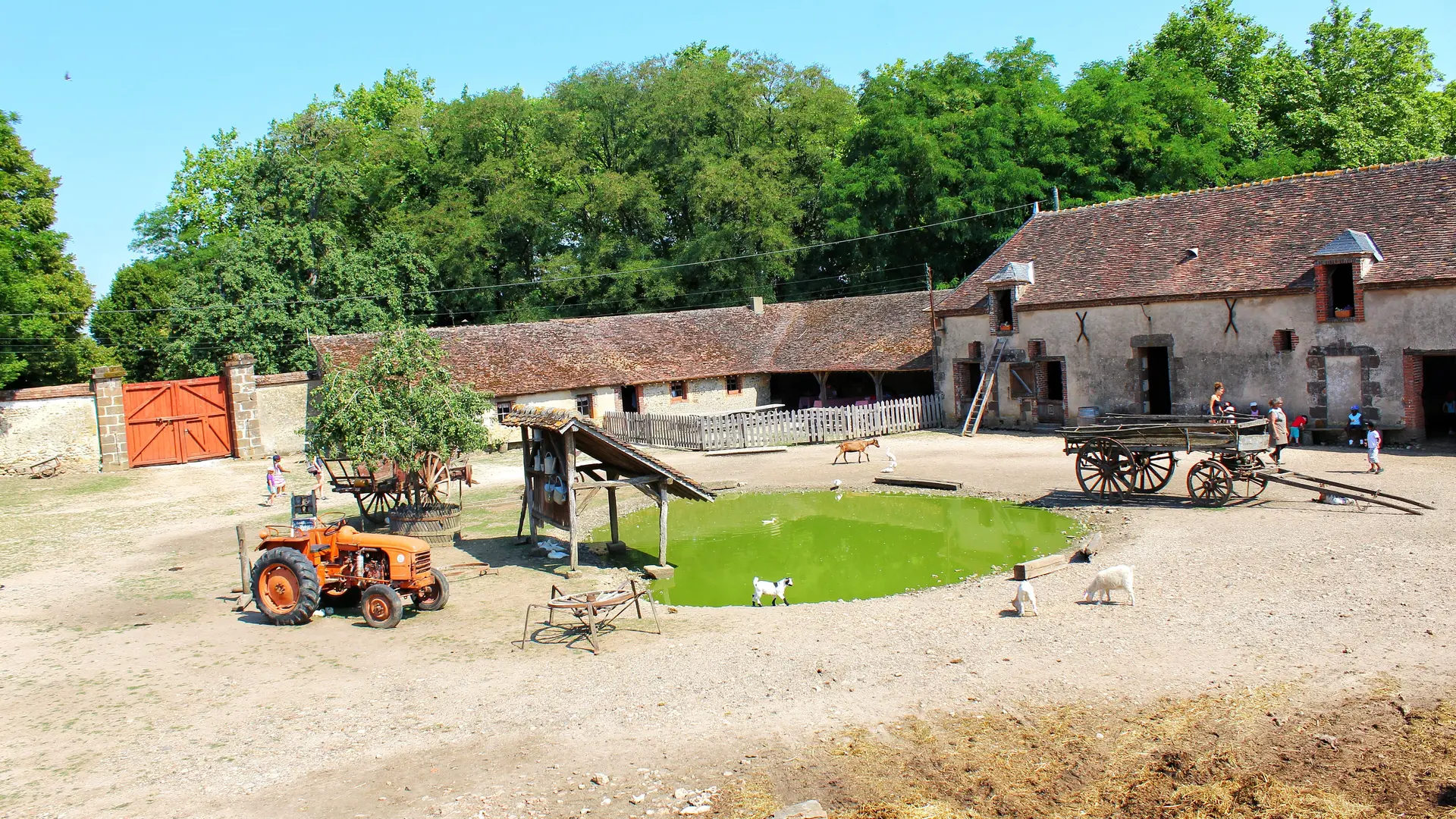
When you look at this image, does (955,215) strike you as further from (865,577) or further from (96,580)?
(96,580)

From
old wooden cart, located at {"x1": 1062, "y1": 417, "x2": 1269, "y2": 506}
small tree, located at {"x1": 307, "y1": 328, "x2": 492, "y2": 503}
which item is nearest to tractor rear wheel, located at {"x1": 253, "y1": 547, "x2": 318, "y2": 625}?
small tree, located at {"x1": 307, "y1": 328, "x2": 492, "y2": 503}

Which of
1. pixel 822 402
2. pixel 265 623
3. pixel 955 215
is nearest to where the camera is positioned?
pixel 265 623

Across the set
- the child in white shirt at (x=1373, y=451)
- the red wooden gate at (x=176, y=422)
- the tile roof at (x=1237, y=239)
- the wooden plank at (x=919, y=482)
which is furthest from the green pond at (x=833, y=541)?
the red wooden gate at (x=176, y=422)

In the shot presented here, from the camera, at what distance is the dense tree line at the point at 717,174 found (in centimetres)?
3938

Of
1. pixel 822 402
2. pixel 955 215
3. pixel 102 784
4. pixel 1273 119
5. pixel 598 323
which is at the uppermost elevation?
pixel 1273 119

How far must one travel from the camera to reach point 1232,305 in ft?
78.4

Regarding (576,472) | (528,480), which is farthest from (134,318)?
(576,472)

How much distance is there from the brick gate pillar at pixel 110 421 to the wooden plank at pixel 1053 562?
84.4 ft

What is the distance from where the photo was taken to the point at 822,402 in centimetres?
3488

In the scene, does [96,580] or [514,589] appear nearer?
[514,589]

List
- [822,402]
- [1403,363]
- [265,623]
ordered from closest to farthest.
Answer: [265,623]
[1403,363]
[822,402]

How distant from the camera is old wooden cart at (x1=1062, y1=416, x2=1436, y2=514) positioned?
16.4 meters

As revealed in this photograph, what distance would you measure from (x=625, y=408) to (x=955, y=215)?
15.4 metres

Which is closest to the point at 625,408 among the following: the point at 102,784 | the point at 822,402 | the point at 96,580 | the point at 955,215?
the point at 822,402
